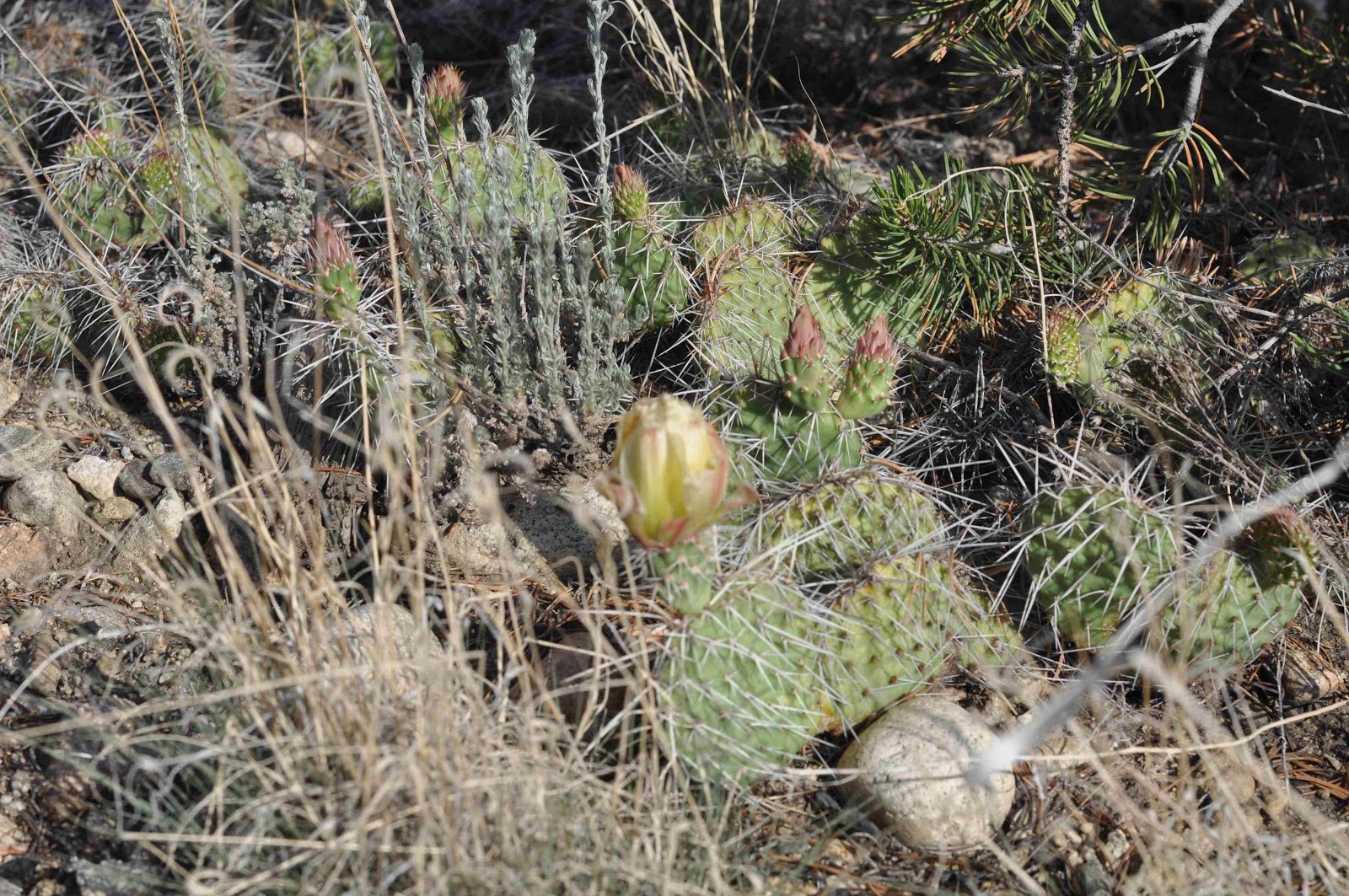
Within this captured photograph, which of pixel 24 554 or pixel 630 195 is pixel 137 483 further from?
pixel 630 195

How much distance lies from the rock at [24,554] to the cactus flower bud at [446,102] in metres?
1.31

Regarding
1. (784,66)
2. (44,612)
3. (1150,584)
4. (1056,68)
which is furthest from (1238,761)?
(784,66)

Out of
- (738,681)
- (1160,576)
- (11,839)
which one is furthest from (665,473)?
(11,839)

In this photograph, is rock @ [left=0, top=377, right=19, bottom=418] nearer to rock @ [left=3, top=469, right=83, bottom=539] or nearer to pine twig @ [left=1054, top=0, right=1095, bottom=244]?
rock @ [left=3, top=469, right=83, bottom=539]

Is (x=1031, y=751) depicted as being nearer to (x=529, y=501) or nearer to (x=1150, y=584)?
(x=1150, y=584)

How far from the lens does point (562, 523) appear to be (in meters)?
2.45

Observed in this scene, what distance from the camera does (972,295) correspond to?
2.58 m

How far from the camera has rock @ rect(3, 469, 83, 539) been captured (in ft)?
8.21

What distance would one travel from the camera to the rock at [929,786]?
1.88 meters

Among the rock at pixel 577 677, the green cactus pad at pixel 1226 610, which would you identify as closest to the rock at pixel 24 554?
the rock at pixel 577 677

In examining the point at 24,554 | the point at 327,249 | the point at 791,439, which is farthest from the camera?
the point at 24,554

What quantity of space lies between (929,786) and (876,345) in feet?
2.56

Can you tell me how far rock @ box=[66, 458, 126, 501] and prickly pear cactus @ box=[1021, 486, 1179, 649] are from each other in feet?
6.70

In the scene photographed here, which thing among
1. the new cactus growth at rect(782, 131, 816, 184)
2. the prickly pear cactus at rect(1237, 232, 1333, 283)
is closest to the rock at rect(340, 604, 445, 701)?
the new cactus growth at rect(782, 131, 816, 184)
